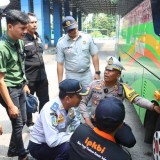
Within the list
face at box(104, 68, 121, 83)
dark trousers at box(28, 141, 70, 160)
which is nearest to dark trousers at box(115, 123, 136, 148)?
dark trousers at box(28, 141, 70, 160)

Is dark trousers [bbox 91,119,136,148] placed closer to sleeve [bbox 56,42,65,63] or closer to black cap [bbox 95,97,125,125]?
black cap [bbox 95,97,125,125]

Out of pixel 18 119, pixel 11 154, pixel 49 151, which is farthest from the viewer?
pixel 11 154

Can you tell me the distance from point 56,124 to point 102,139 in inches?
42.4

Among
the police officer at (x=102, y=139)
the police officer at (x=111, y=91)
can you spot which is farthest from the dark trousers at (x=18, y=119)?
the police officer at (x=102, y=139)

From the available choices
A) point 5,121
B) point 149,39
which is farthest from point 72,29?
point 5,121

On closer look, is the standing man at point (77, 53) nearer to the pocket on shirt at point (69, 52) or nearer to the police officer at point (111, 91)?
the pocket on shirt at point (69, 52)

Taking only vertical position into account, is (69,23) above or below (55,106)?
above

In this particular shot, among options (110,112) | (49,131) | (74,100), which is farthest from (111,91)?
(110,112)

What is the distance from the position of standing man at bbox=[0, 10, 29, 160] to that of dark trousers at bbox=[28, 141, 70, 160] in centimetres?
46

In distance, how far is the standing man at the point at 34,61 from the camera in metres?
4.13

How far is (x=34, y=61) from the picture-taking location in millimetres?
4273

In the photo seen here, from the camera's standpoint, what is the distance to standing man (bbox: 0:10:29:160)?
2996mm

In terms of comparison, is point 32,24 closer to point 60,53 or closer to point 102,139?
point 60,53

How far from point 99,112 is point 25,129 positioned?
3.22 meters
